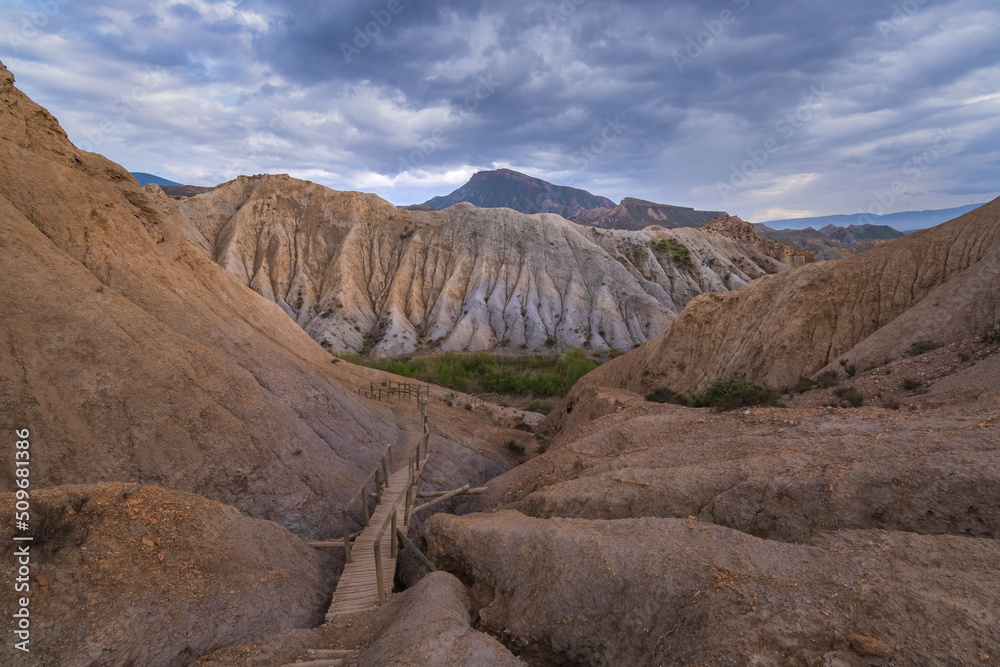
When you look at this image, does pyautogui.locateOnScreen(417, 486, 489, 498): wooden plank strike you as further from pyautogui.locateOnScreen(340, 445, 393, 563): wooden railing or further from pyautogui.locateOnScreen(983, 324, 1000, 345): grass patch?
pyautogui.locateOnScreen(983, 324, 1000, 345): grass patch

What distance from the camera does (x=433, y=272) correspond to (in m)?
54.2

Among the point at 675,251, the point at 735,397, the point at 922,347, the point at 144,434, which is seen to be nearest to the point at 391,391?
the point at 144,434

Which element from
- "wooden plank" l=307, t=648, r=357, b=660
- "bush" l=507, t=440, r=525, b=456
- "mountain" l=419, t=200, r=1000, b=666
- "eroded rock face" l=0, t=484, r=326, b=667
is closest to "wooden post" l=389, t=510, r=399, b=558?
"mountain" l=419, t=200, r=1000, b=666

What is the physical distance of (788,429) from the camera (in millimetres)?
8062

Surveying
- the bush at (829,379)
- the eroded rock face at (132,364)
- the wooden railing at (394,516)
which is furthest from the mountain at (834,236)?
the eroded rock face at (132,364)

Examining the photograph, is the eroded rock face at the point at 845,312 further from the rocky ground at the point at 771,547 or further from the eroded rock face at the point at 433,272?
the eroded rock face at the point at 433,272

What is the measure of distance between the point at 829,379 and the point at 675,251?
52.1m

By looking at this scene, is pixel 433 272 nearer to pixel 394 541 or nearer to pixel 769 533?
pixel 394 541

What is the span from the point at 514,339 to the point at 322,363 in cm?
2876

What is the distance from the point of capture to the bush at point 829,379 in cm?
1272

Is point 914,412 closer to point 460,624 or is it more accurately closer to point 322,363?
point 460,624

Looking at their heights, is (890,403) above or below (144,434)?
above

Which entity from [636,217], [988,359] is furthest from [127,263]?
[636,217]

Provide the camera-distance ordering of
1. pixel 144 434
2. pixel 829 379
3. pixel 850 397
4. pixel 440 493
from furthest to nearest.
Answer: pixel 440 493
pixel 829 379
pixel 850 397
pixel 144 434
